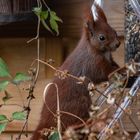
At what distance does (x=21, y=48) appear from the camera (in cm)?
191

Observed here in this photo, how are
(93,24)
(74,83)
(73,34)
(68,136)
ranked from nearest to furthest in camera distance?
1. (68,136)
2. (74,83)
3. (93,24)
4. (73,34)

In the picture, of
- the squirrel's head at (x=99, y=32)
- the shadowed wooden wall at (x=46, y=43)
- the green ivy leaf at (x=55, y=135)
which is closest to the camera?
the green ivy leaf at (x=55, y=135)

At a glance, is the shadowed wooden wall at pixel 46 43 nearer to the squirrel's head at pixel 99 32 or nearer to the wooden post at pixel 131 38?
the squirrel's head at pixel 99 32

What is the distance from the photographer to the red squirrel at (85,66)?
5.29 feet

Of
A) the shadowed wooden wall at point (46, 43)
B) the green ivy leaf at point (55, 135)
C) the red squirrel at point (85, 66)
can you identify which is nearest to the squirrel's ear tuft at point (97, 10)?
the red squirrel at point (85, 66)

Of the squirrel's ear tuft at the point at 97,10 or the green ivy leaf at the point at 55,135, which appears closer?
the green ivy leaf at the point at 55,135

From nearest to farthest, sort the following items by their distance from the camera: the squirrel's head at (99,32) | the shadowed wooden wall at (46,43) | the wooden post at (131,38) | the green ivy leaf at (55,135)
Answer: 1. the green ivy leaf at (55,135)
2. the wooden post at (131,38)
3. the squirrel's head at (99,32)
4. the shadowed wooden wall at (46,43)

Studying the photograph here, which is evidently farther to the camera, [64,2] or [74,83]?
[64,2]

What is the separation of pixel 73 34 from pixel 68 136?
942 millimetres

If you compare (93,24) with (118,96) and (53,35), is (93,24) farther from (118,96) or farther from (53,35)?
(118,96)

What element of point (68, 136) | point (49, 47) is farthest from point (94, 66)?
point (68, 136)

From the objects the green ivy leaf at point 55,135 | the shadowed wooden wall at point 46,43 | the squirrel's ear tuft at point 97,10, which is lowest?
the green ivy leaf at point 55,135

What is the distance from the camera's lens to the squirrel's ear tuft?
1634 mm

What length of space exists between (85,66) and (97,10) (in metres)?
0.18
